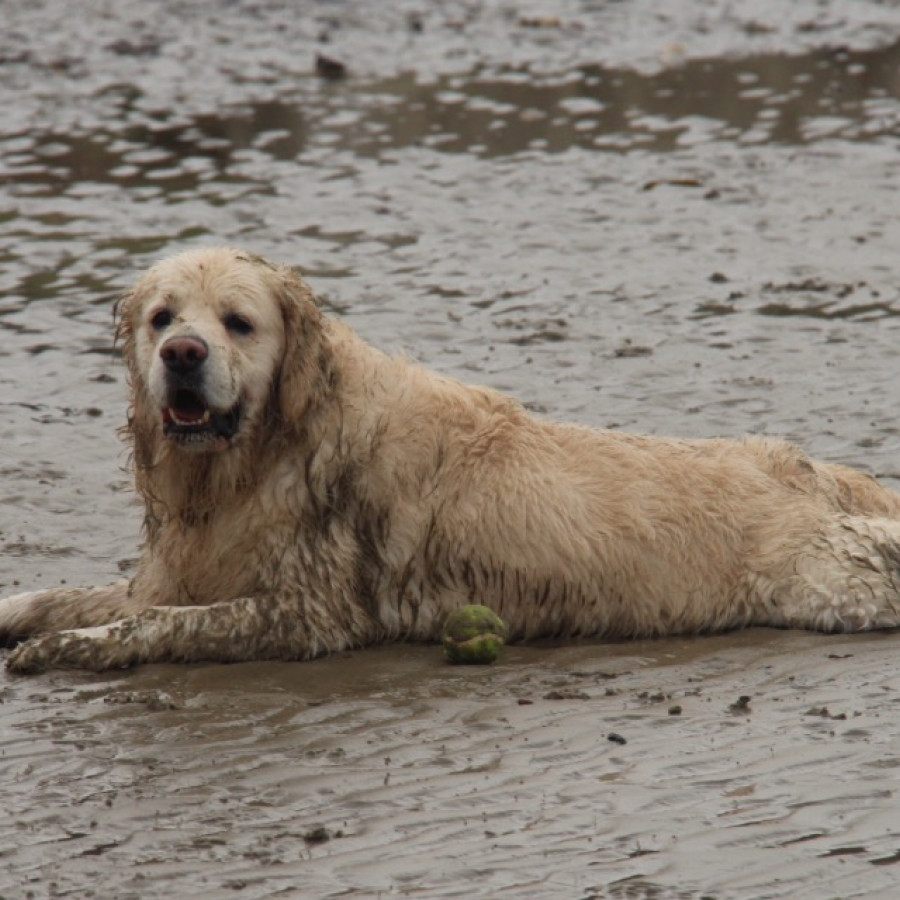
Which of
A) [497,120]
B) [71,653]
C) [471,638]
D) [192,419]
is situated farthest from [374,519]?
[497,120]

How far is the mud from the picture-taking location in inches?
238

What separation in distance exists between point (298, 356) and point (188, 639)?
1267mm

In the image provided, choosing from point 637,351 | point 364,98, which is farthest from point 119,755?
point 364,98

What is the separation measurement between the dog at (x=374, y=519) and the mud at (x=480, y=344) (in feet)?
0.62

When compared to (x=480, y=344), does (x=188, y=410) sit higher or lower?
higher

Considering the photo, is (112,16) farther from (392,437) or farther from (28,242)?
(392,437)

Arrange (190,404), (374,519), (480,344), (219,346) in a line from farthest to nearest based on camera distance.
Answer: (480,344)
(374,519)
(190,404)
(219,346)

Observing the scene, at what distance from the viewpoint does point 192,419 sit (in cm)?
770

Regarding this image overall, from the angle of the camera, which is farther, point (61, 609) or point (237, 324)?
point (61, 609)

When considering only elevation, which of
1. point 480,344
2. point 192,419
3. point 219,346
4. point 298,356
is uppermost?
point 219,346

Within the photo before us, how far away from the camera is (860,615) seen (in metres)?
8.27

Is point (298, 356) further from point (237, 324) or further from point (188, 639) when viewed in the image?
point (188, 639)

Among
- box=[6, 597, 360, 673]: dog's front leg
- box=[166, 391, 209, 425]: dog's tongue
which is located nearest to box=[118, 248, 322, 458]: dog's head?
box=[166, 391, 209, 425]: dog's tongue

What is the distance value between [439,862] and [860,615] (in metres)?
3.11
